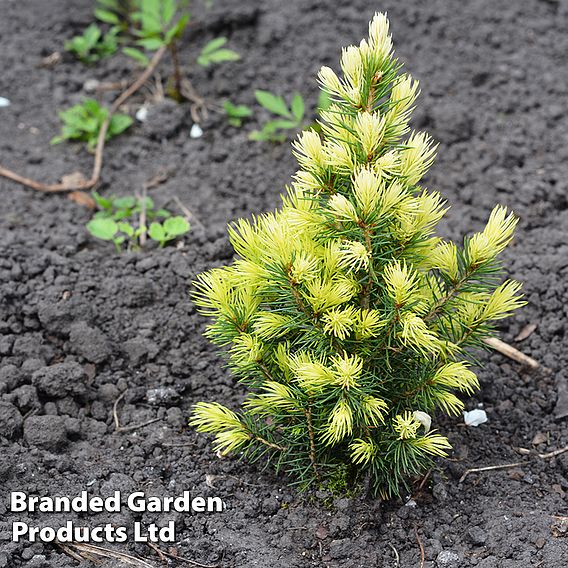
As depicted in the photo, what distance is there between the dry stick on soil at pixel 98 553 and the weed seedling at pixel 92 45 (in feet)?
11.8

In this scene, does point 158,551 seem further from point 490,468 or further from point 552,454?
point 552,454

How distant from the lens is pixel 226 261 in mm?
4023

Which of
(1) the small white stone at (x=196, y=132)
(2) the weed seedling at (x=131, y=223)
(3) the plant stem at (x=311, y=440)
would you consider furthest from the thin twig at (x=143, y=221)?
(3) the plant stem at (x=311, y=440)

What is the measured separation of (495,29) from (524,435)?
3.24 metres

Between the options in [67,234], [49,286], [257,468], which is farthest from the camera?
[67,234]

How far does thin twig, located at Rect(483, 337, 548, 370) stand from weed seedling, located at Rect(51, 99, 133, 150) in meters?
2.54

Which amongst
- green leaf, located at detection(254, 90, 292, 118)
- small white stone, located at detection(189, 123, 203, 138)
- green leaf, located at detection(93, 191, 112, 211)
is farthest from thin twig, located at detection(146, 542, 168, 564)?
small white stone, located at detection(189, 123, 203, 138)

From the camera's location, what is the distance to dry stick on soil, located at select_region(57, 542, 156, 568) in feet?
9.18

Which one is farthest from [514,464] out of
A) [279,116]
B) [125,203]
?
[279,116]

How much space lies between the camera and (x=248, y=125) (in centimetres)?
507

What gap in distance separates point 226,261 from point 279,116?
1.44 metres

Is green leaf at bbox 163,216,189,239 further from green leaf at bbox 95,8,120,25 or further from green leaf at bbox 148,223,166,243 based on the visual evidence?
green leaf at bbox 95,8,120,25

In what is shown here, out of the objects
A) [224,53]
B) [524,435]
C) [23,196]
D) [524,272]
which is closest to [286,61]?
[224,53]

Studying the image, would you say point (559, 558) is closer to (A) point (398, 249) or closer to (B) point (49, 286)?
(A) point (398, 249)
